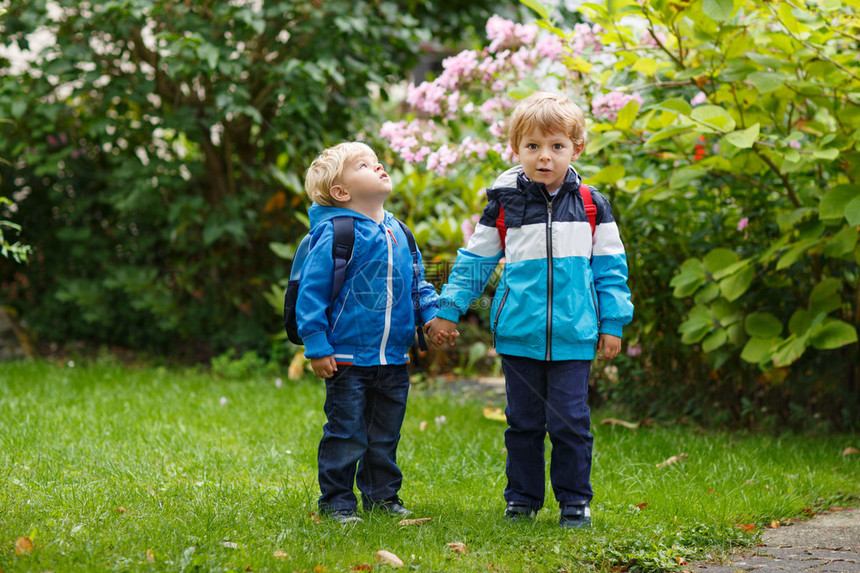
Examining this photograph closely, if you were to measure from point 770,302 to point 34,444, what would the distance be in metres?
3.66

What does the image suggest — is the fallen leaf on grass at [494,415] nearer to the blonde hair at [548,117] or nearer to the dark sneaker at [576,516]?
the dark sneaker at [576,516]

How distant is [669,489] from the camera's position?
3.28 metres

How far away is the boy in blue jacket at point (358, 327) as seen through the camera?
9.12 ft

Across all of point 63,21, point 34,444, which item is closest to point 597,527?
point 34,444

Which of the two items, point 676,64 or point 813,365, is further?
point 813,365

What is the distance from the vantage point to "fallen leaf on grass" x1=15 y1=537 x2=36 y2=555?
93.4 inches

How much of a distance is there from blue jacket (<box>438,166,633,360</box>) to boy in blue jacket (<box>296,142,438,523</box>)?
0.20m

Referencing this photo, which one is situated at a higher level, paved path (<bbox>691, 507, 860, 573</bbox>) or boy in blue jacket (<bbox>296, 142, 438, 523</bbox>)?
boy in blue jacket (<bbox>296, 142, 438, 523</bbox>)

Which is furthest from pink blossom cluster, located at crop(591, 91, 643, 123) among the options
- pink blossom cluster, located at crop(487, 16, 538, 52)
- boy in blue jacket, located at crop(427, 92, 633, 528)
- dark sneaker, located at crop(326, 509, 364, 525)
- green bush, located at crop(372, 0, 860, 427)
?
dark sneaker, located at crop(326, 509, 364, 525)

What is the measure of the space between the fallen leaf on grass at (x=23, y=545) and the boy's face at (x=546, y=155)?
189 centimetres

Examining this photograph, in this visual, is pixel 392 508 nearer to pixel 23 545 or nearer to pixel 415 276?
pixel 415 276

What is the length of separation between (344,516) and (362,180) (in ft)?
3.70

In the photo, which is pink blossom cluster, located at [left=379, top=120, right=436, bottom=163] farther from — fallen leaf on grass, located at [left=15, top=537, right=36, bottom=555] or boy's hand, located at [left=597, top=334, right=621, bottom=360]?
fallen leaf on grass, located at [left=15, top=537, right=36, bottom=555]

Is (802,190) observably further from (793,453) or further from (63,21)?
(63,21)
